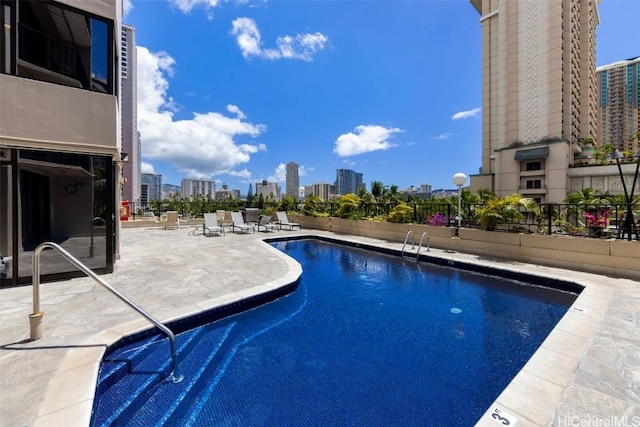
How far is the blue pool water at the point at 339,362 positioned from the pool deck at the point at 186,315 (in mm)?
361

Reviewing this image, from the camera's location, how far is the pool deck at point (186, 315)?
2.00m

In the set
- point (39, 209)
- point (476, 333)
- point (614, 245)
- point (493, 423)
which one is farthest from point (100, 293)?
point (614, 245)

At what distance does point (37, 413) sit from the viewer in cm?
191


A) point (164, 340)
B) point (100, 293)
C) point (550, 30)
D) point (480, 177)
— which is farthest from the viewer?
point (480, 177)

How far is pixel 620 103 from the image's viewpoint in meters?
A: 55.2

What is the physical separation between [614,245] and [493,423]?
20.9 ft

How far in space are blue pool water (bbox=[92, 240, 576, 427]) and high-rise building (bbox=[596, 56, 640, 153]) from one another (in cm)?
7407

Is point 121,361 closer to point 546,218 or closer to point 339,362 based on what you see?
point 339,362

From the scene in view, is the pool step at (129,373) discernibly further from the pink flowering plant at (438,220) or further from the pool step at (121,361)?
the pink flowering plant at (438,220)

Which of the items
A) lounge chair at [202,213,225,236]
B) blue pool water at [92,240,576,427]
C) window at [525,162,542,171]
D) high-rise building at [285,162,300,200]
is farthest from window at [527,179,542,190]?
high-rise building at [285,162,300,200]

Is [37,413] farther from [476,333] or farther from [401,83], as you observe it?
[401,83]

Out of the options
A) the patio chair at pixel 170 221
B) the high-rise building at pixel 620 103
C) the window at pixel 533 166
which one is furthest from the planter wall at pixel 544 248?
the high-rise building at pixel 620 103

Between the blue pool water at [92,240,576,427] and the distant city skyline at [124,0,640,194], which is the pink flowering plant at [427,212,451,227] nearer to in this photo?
the distant city skyline at [124,0,640,194]

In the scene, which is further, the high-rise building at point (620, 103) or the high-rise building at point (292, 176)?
the high-rise building at point (292, 176)
